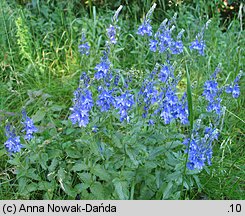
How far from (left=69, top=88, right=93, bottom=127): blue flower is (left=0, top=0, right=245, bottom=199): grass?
546 millimetres

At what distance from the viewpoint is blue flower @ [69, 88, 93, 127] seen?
2365 millimetres

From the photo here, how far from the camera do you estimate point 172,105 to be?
8.25 ft

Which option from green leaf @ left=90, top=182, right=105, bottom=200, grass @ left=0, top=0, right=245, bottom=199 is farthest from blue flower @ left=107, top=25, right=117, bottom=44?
green leaf @ left=90, top=182, right=105, bottom=200

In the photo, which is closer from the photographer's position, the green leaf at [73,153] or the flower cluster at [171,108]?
the flower cluster at [171,108]

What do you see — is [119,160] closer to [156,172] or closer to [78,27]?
[156,172]

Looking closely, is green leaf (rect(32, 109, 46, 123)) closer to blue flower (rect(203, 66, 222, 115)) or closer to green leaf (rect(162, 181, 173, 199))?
green leaf (rect(162, 181, 173, 199))

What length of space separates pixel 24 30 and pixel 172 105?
2.15 metres

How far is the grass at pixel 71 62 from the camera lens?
310 centimetres

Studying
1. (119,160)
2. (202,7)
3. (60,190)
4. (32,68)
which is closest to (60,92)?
(32,68)

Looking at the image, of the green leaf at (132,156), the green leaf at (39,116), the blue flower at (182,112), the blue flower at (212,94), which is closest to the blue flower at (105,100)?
the green leaf at (132,156)

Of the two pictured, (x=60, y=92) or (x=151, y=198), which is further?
(x=60, y=92)

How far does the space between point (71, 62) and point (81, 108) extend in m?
A: 1.94

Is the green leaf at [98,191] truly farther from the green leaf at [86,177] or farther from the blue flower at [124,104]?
the blue flower at [124,104]

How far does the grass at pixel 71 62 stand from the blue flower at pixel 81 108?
0.55m
